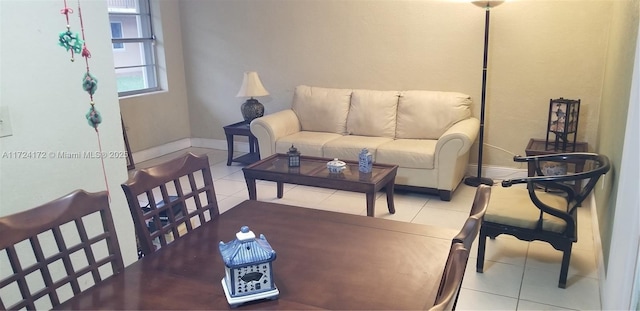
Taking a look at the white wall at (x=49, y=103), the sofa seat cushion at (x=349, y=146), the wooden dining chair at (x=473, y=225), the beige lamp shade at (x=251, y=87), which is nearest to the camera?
the wooden dining chair at (x=473, y=225)

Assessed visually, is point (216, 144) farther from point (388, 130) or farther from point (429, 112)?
point (429, 112)

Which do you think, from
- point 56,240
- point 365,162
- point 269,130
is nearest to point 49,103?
point 56,240

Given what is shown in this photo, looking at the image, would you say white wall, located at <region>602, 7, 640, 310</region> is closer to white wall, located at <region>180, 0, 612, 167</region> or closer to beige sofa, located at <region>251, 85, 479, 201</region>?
beige sofa, located at <region>251, 85, 479, 201</region>

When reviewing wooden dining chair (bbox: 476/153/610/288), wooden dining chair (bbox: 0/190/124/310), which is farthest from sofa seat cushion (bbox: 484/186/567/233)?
wooden dining chair (bbox: 0/190/124/310)

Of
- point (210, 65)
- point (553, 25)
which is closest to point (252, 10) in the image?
point (210, 65)

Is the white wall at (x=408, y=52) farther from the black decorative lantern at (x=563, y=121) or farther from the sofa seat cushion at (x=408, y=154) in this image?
the sofa seat cushion at (x=408, y=154)

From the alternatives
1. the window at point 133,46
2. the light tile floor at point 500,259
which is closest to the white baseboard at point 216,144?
the window at point 133,46

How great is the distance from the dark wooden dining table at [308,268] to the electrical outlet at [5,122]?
89 centimetres

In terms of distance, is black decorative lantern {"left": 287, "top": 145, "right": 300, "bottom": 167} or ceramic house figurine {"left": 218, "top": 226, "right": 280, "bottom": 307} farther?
black decorative lantern {"left": 287, "top": 145, "right": 300, "bottom": 167}

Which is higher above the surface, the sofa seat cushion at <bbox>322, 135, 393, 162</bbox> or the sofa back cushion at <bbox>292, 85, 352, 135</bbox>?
the sofa back cushion at <bbox>292, 85, 352, 135</bbox>

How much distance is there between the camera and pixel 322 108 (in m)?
4.98

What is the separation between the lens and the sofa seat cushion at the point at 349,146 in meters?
4.32

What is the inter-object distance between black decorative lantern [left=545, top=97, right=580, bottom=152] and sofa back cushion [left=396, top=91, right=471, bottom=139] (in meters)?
0.72

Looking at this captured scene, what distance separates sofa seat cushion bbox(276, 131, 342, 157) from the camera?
14.8ft
